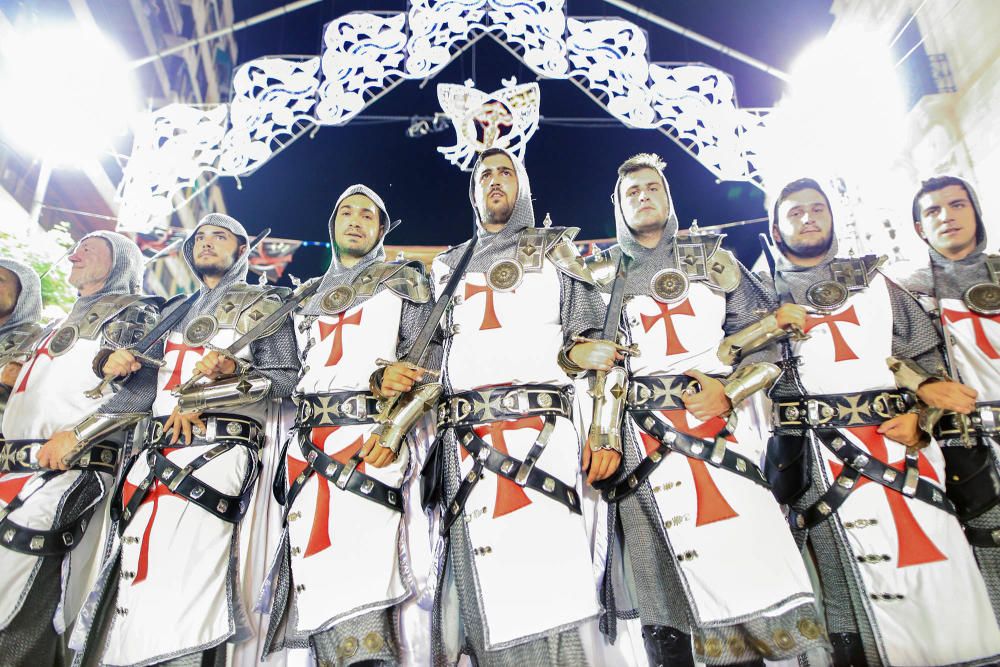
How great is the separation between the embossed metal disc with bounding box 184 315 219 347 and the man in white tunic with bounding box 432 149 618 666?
120 centimetres

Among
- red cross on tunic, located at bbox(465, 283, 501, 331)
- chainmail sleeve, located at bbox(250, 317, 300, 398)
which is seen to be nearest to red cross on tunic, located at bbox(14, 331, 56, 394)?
chainmail sleeve, located at bbox(250, 317, 300, 398)

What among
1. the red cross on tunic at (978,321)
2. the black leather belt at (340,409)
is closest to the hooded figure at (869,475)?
the red cross on tunic at (978,321)

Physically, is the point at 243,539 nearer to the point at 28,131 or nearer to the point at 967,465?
the point at 967,465

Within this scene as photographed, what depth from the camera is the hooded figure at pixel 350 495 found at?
7.73ft

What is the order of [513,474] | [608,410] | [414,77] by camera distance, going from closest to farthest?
1. [513,474]
2. [608,410]
3. [414,77]

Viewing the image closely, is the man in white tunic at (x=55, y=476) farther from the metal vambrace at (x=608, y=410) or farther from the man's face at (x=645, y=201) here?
the man's face at (x=645, y=201)

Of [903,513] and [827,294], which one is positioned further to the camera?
[827,294]

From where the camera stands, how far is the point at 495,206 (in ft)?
10.5

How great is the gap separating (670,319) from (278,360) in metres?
1.94

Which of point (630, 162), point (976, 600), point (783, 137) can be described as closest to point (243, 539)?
point (630, 162)

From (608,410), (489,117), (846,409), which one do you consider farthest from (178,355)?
(846,409)

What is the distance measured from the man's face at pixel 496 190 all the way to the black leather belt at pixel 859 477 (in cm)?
190

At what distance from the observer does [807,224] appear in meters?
3.18

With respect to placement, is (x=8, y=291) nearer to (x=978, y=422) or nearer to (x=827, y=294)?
(x=827, y=294)
